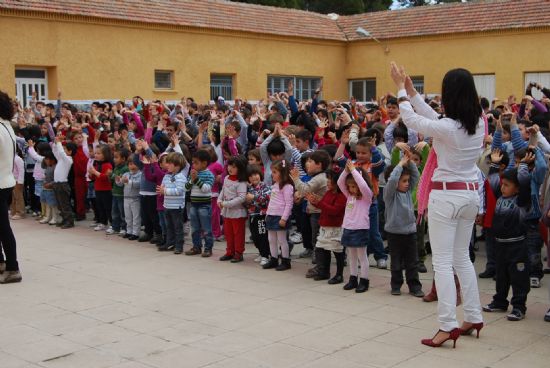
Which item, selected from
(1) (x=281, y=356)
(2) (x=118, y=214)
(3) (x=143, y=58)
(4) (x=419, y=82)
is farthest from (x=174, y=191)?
(4) (x=419, y=82)

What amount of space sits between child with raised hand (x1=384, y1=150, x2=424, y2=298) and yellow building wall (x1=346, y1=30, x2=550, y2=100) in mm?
17020

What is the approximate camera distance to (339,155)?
892 centimetres

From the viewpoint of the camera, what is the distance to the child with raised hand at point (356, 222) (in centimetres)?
767

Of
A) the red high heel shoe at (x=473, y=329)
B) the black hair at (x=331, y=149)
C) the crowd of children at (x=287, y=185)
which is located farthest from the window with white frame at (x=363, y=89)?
the red high heel shoe at (x=473, y=329)

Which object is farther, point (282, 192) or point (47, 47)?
point (47, 47)

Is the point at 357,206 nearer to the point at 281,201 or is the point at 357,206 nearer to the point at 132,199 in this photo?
the point at 281,201

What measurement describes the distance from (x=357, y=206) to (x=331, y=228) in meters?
0.55

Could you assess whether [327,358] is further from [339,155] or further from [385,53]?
[385,53]

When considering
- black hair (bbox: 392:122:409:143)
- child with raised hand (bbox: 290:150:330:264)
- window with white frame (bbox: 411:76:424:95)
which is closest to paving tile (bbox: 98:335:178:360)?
child with raised hand (bbox: 290:150:330:264)

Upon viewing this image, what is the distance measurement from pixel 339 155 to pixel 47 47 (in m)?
14.1

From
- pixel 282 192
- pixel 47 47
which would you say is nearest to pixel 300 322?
pixel 282 192

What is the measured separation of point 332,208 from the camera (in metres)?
8.05

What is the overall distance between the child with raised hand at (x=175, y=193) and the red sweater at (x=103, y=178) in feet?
6.26

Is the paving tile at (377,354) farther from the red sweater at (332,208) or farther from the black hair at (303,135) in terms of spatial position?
the black hair at (303,135)
